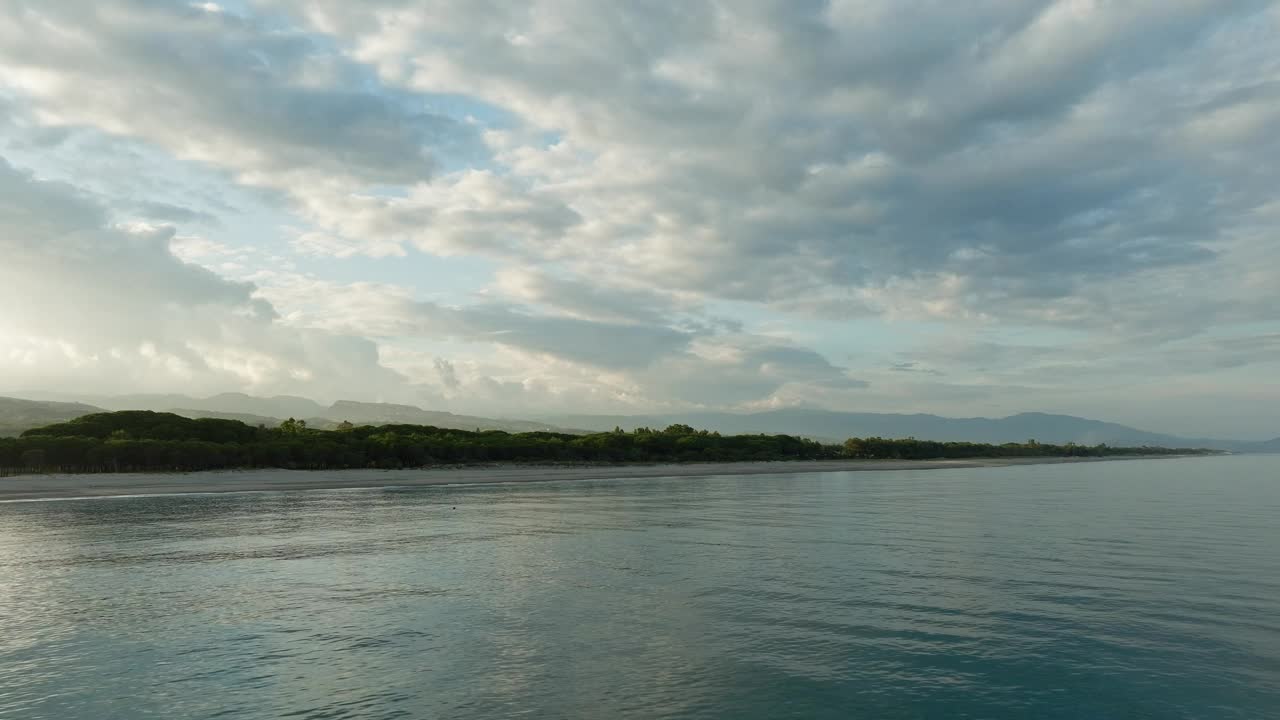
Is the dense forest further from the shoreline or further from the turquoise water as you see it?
the turquoise water

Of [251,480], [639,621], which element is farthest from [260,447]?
[639,621]

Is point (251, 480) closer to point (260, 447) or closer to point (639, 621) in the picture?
point (260, 447)

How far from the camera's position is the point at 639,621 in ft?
70.2

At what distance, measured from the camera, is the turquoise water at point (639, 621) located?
1530 centimetres

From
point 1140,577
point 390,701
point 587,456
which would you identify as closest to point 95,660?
point 390,701

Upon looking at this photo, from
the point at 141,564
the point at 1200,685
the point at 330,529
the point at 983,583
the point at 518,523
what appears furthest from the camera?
the point at 518,523

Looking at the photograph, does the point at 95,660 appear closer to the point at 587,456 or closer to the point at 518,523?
the point at 518,523

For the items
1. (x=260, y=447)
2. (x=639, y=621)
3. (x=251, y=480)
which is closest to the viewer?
(x=639, y=621)

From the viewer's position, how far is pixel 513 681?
16281mm

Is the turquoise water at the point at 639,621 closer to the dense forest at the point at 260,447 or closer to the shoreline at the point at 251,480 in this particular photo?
the shoreline at the point at 251,480

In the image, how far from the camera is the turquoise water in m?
15.3

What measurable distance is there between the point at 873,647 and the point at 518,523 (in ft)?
101

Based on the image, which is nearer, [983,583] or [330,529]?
[983,583]

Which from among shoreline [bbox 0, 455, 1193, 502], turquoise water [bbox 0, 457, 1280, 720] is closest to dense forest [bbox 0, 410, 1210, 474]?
shoreline [bbox 0, 455, 1193, 502]
